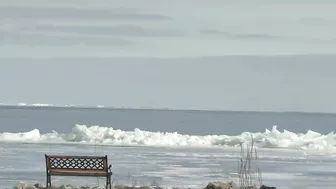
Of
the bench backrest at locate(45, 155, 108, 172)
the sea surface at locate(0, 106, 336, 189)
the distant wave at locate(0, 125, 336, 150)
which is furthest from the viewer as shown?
the distant wave at locate(0, 125, 336, 150)

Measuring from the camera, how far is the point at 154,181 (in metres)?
21.5

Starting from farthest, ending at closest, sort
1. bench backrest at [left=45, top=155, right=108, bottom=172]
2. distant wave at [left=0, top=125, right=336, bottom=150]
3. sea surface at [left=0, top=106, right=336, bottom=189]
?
distant wave at [left=0, top=125, right=336, bottom=150]
sea surface at [left=0, top=106, right=336, bottom=189]
bench backrest at [left=45, top=155, right=108, bottom=172]

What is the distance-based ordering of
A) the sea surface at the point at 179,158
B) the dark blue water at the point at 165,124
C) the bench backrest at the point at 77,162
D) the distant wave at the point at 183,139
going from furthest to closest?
the dark blue water at the point at 165,124, the distant wave at the point at 183,139, the sea surface at the point at 179,158, the bench backrest at the point at 77,162

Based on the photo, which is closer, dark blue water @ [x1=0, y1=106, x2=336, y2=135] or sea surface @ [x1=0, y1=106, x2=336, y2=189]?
sea surface @ [x1=0, y1=106, x2=336, y2=189]

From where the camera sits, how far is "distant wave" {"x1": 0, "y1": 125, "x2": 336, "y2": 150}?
40.7 meters

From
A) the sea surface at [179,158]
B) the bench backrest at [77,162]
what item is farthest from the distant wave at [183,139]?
the bench backrest at [77,162]

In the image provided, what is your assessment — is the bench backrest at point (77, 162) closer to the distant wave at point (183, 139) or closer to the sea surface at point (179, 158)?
the sea surface at point (179, 158)

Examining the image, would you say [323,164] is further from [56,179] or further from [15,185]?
[15,185]

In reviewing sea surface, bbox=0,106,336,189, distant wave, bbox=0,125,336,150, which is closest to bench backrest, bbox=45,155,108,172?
sea surface, bbox=0,106,336,189

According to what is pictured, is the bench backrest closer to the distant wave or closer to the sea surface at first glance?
the sea surface

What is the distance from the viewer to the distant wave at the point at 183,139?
40719 millimetres

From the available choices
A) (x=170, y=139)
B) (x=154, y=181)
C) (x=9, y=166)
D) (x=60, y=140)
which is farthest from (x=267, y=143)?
(x=154, y=181)

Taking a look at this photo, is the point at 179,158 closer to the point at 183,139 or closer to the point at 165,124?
the point at 183,139

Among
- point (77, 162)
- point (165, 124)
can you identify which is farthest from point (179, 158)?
point (165, 124)
